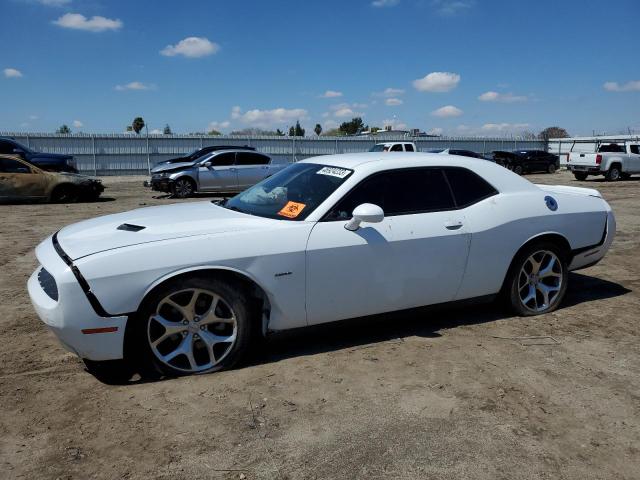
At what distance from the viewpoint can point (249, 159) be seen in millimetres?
16844

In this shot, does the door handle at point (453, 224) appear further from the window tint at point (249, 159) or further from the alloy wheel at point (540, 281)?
the window tint at point (249, 159)

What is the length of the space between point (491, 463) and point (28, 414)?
2641mm

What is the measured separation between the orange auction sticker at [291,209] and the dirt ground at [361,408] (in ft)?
2.86

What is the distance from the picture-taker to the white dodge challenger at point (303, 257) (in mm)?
3359

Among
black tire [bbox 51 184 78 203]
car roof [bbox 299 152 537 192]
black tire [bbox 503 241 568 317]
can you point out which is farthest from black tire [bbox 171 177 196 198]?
black tire [bbox 503 241 568 317]

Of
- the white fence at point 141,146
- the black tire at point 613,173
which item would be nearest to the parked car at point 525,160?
the white fence at point 141,146

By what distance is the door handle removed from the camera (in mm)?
4273

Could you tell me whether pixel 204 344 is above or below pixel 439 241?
below

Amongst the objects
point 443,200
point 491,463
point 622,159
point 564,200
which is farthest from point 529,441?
point 622,159

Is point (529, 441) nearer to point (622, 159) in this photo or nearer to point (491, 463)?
point (491, 463)

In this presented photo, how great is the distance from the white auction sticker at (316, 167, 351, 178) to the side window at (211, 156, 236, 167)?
12.6 metres

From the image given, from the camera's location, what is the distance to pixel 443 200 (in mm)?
4426

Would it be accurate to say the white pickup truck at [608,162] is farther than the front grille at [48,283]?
Yes

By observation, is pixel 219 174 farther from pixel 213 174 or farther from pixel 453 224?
pixel 453 224
